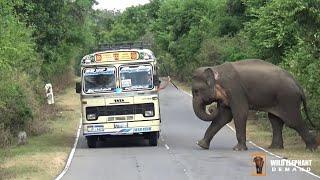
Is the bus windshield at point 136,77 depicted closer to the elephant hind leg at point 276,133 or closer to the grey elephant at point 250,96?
the grey elephant at point 250,96

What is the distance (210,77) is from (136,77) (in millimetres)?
2651

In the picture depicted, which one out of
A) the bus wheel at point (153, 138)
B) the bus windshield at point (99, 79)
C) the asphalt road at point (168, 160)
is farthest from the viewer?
the bus wheel at point (153, 138)

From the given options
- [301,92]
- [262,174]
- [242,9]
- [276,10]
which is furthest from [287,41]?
[242,9]

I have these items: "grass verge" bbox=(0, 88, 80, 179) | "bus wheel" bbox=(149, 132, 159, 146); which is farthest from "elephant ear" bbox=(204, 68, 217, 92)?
"grass verge" bbox=(0, 88, 80, 179)

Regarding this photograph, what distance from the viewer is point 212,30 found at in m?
56.8

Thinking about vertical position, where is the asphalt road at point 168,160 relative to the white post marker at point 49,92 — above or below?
below

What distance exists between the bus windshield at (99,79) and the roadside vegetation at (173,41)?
103 inches

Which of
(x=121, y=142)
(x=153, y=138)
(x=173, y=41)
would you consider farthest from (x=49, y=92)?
(x=173, y=41)

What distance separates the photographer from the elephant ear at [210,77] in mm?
22125

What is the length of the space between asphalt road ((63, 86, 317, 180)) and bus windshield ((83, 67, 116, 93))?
7.04 ft

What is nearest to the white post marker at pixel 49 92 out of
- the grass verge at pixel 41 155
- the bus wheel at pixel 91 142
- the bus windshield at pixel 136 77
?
the grass verge at pixel 41 155

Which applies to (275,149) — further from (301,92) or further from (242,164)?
(242,164)

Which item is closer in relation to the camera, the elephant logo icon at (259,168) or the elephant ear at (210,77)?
the elephant logo icon at (259,168)

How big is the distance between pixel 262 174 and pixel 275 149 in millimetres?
6566
